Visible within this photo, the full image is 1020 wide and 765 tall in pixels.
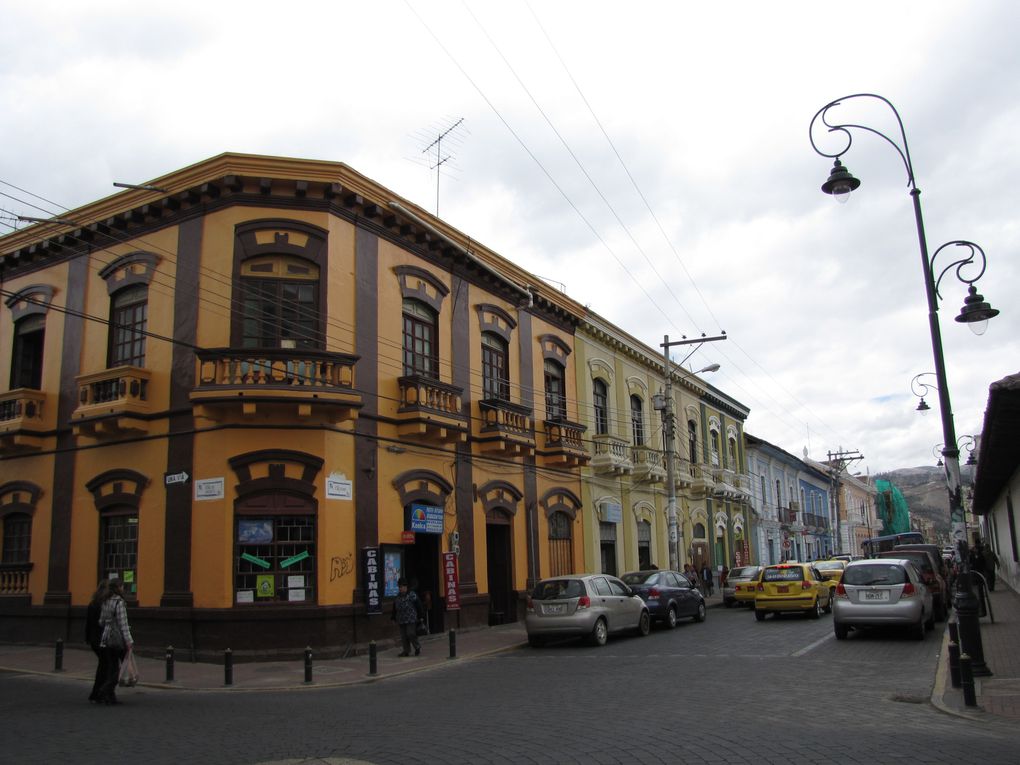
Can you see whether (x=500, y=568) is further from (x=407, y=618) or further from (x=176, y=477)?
(x=176, y=477)

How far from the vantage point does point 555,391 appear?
2712 centimetres

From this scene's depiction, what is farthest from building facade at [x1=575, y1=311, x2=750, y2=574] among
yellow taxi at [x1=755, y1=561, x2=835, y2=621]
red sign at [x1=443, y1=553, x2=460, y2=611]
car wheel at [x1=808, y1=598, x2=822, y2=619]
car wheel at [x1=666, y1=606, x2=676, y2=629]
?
red sign at [x1=443, y1=553, x2=460, y2=611]

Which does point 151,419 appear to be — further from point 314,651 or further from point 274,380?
point 314,651

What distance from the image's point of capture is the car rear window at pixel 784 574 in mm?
23141

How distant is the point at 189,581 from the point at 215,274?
21.1 feet

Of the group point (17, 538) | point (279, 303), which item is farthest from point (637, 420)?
point (17, 538)

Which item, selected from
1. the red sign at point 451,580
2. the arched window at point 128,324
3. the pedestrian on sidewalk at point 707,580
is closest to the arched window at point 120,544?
the arched window at point 128,324

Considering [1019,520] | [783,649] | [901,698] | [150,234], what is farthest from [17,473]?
[1019,520]

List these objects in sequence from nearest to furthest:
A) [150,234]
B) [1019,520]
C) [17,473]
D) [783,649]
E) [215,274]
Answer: [783,649] < [215,274] < [150,234] < [17,473] < [1019,520]

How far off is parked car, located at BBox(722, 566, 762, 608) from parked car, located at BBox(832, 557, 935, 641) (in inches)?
440

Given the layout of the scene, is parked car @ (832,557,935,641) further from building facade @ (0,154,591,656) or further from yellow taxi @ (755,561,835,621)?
building facade @ (0,154,591,656)

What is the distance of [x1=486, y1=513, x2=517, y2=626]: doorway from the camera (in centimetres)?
2305

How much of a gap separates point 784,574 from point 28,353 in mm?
21573

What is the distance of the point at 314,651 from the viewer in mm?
16281
